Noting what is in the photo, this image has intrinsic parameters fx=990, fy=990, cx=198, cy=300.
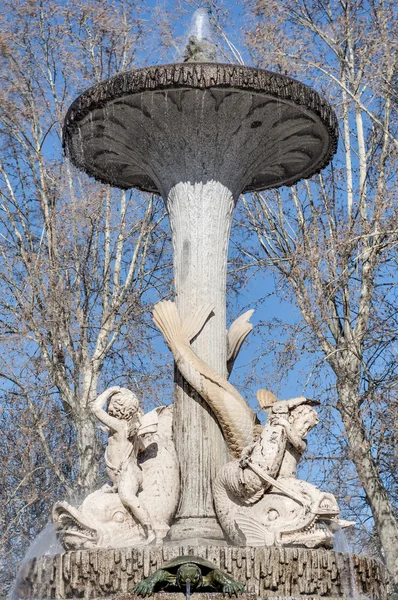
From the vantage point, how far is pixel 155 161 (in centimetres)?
933

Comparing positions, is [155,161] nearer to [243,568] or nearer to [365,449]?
[243,568]

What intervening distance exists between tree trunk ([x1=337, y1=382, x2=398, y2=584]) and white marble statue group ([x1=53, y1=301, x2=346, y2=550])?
5857 millimetres

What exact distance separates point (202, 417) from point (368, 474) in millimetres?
6653

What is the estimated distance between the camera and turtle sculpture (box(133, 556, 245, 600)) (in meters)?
6.16

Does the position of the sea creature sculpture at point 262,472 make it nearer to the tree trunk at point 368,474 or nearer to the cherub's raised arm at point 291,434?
the cherub's raised arm at point 291,434

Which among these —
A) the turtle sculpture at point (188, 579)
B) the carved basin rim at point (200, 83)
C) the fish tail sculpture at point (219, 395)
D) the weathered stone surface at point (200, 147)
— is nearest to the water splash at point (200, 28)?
the weathered stone surface at point (200, 147)

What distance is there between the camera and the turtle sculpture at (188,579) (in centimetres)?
616

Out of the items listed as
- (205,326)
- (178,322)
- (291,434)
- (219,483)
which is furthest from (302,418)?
(178,322)

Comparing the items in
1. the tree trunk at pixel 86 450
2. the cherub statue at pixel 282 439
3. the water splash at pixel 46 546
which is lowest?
the water splash at pixel 46 546

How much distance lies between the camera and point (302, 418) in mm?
8281

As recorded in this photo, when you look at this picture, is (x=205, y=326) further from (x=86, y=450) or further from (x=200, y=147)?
(x=86, y=450)

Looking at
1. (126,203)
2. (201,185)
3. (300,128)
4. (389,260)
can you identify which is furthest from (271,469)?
(126,203)

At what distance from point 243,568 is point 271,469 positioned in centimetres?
102

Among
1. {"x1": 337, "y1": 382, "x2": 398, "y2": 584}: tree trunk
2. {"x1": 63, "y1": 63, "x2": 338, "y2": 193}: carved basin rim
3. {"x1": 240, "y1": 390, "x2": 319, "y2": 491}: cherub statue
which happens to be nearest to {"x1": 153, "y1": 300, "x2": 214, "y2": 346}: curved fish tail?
{"x1": 240, "y1": 390, "x2": 319, "y2": 491}: cherub statue
